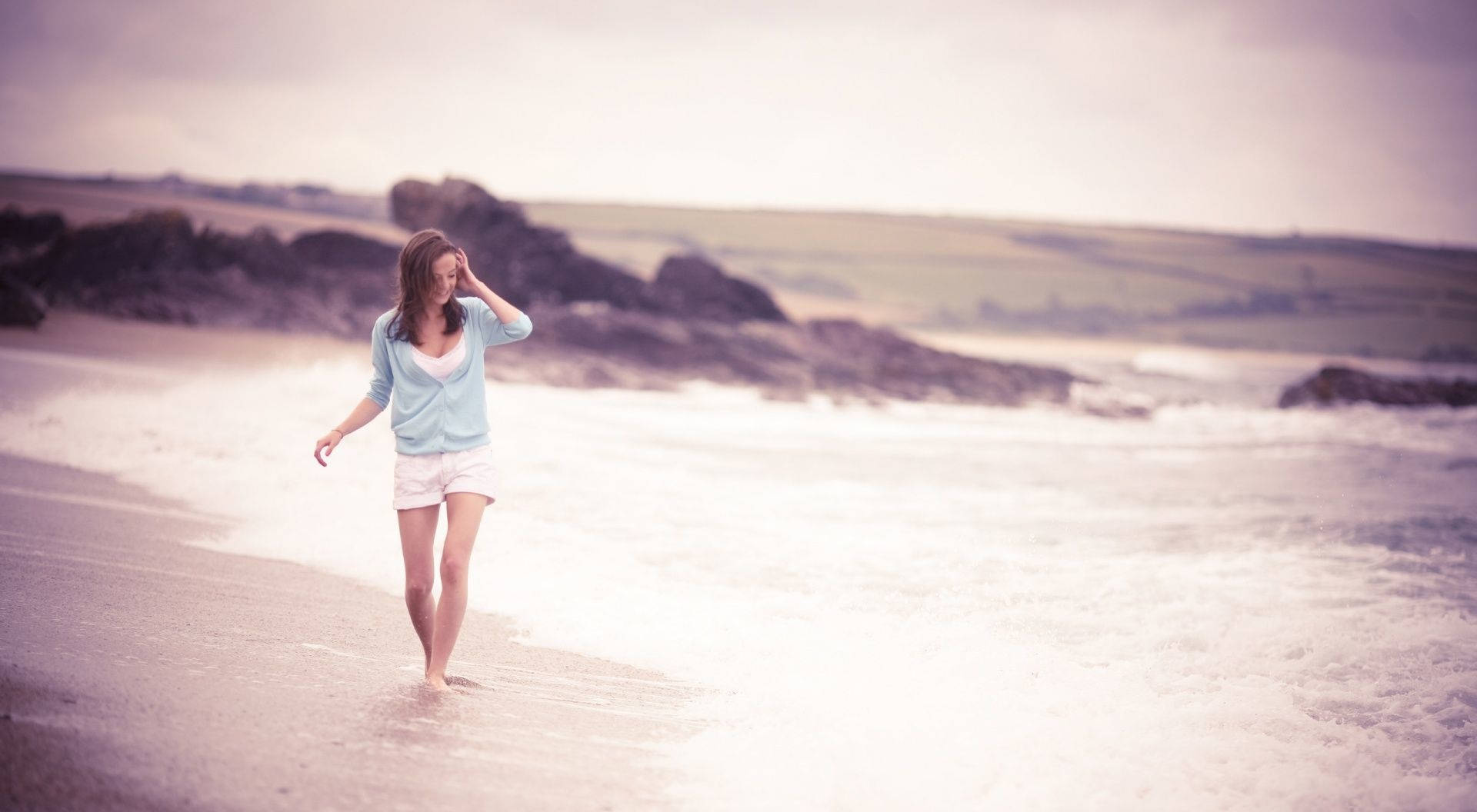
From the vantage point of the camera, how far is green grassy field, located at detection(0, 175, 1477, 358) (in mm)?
57719

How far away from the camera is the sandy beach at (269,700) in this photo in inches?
131

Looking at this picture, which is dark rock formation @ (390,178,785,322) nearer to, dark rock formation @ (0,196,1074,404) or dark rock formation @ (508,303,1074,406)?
dark rock formation @ (0,196,1074,404)

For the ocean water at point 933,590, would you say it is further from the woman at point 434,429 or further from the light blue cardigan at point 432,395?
the light blue cardigan at point 432,395

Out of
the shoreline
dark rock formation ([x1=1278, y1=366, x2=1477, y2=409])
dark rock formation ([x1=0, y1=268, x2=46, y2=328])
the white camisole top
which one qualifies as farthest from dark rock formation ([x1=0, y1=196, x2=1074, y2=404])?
the white camisole top

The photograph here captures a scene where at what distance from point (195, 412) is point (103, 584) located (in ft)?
21.2

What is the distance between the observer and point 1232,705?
16.3 feet

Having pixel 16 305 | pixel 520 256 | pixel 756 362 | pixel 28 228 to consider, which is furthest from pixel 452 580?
pixel 28 228

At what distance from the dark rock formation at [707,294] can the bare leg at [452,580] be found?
25493 millimetres

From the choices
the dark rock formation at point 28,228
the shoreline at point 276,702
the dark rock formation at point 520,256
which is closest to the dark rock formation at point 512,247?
the dark rock formation at point 520,256

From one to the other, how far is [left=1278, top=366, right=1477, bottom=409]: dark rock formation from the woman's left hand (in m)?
27.9

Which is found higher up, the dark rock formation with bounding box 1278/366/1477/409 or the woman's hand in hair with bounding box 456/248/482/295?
the woman's hand in hair with bounding box 456/248/482/295

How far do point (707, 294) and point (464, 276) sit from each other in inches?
1062

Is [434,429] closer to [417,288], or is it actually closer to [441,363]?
[441,363]

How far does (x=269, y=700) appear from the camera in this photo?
13.2ft
